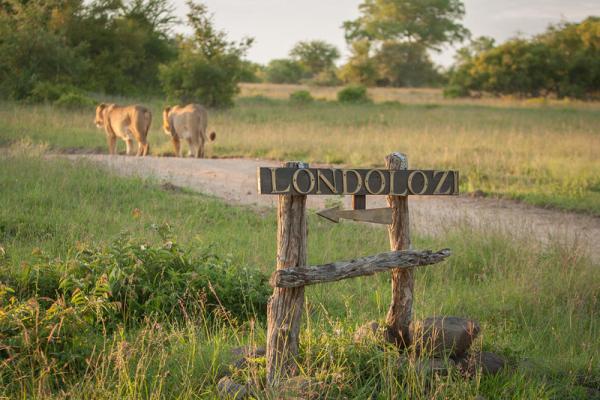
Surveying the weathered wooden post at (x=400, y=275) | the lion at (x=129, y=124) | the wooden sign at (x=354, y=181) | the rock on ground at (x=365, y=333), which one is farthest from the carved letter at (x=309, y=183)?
the lion at (x=129, y=124)

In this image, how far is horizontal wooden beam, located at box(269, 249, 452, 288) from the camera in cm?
416

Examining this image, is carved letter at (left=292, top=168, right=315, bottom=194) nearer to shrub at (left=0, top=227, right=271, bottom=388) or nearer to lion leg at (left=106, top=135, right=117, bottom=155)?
shrub at (left=0, top=227, right=271, bottom=388)

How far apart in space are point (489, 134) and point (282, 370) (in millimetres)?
15275

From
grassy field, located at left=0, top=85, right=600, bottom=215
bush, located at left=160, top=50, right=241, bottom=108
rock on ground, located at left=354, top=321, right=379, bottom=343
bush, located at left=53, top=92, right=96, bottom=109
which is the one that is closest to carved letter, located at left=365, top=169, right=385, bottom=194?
rock on ground, located at left=354, top=321, right=379, bottom=343

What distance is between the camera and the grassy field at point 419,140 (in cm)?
1276

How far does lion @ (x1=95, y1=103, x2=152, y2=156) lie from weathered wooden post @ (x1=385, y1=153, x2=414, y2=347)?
11613 mm

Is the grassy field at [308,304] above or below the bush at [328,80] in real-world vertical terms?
below

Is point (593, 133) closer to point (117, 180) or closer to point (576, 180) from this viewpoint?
point (576, 180)

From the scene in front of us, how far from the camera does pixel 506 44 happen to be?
4175 centimetres

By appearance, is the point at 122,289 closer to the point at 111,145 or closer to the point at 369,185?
the point at 369,185

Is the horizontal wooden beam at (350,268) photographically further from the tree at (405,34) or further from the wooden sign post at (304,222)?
the tree at (405,34)

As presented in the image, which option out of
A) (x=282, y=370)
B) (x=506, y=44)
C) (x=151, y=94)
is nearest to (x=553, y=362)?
(x=282, y=370)

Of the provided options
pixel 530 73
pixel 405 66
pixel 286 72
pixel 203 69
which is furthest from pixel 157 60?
pixel 286 72

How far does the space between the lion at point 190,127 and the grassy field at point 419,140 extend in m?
0.46
